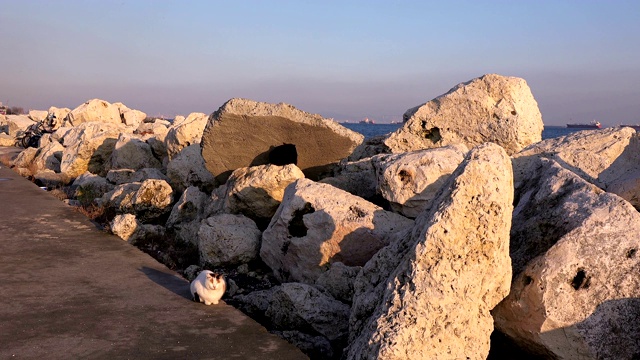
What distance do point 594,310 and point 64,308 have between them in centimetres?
430

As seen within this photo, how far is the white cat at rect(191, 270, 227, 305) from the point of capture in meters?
5.41

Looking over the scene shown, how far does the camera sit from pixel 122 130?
693 inches

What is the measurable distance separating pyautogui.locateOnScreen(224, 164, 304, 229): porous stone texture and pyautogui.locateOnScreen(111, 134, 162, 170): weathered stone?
603 centimetres

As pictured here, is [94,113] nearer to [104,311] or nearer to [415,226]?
[104,311]

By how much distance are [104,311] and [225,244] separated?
2.81 m

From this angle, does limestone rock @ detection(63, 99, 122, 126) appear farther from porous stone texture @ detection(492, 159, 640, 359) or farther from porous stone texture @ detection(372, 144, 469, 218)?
porous stone texture @ detection(492, 159, 640, 359)

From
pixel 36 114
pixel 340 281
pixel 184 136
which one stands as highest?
pixel 184 136

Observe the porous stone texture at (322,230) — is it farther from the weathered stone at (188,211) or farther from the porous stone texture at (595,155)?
the weathered stone at (188,211)

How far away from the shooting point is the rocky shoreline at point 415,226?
4.23m

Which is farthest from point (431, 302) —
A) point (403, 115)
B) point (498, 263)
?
point (403, 115)

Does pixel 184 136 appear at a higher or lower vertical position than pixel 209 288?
higher

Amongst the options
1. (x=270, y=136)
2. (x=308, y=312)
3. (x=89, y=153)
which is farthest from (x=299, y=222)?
(x=89, y=153)

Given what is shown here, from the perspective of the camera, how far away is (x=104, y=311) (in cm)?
520

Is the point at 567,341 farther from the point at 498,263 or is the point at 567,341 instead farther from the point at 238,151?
the point at 238,151
